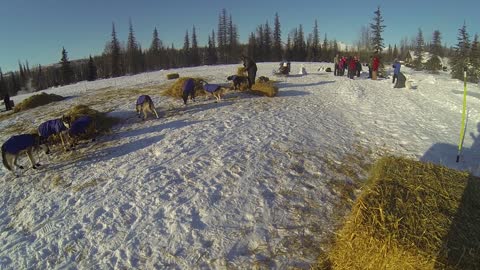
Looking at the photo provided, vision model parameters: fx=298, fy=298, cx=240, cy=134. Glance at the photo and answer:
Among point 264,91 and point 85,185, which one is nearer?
point 85,185

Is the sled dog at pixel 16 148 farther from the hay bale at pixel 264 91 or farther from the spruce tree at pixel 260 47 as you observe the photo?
the spruce tree at pixel 260 47

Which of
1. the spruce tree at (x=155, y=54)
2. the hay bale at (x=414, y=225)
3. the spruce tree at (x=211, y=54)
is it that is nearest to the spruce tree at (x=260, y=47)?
the spruce tree at (x=211, y=54)

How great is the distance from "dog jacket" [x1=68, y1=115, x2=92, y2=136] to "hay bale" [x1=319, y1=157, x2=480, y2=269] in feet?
28.9

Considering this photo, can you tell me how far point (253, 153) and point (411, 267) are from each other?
215 inches

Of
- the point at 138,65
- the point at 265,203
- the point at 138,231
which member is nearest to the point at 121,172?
the point at 138,231

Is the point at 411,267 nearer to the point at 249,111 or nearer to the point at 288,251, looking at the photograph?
the point at 288,251

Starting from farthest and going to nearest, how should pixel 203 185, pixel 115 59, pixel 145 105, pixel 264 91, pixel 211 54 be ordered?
pixel 211 54, pixel 115 59, pixel 264 91, pixel 145 105, pixel 203 185

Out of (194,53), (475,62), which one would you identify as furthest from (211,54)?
(475,62)

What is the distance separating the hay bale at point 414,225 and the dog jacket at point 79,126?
882 cm

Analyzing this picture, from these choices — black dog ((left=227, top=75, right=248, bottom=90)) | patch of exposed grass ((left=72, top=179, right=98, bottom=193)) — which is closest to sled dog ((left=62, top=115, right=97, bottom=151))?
patch of exposed grass ((left=72, top=179, right=98, bottom=193))

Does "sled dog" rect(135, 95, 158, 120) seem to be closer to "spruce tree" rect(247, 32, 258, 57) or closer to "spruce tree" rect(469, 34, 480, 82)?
"spruce tree" rect(469, 34, 480, 82)

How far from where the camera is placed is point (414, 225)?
3793mm

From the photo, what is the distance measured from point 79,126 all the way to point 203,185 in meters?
5.53

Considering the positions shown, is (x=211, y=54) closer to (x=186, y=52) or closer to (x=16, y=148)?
(x=186, y=52)
